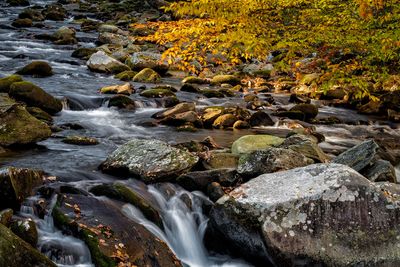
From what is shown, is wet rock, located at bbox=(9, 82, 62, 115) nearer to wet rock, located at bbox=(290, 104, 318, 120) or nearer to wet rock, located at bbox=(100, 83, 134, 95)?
wet rock, located at bbox=(100, 83, 134, 95)

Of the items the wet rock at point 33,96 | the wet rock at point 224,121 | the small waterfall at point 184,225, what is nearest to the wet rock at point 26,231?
the small waterfall at point 184,225

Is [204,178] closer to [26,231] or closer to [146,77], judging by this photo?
[26,231]

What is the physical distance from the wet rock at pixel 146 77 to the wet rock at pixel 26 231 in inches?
579

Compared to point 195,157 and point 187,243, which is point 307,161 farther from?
point 187,243

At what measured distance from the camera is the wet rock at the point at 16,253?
395cm

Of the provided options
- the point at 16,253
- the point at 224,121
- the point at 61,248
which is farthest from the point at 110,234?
the point at 224,121

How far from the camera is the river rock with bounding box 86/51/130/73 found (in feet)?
66.8

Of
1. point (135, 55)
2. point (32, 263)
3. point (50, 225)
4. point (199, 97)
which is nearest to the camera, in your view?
point (32, 263)

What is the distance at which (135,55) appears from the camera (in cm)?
2219

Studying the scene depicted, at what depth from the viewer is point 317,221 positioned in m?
5.55

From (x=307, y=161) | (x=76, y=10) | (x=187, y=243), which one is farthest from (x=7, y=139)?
(x=76, y=10)

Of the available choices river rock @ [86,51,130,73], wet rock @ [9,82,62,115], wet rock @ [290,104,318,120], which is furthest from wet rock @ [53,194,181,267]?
river rock @ [86,51,130,73]

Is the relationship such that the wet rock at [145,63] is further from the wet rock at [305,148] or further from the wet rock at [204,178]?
the wet rock at [204,178]

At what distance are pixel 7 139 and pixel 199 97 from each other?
31.1 ft
